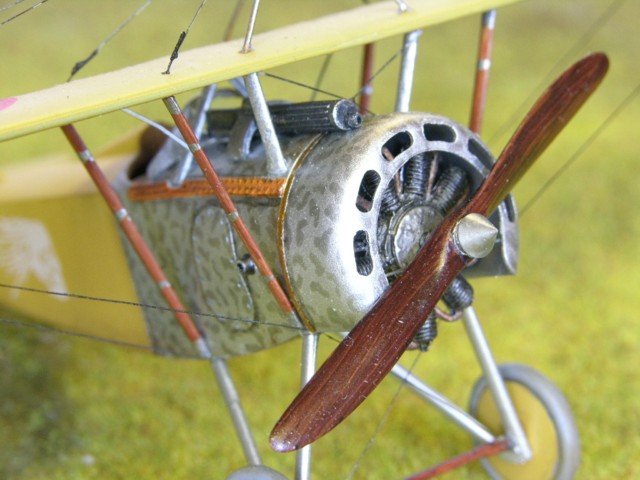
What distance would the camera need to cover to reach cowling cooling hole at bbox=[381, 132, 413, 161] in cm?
206

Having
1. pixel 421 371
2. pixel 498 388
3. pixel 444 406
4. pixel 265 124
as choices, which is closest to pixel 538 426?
pixel 498 388

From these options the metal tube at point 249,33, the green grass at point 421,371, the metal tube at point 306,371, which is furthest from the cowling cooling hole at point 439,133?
the green grass at point 421,371

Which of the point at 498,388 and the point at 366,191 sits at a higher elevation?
the point at 366,191

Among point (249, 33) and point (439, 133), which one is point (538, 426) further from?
point (249, 33)

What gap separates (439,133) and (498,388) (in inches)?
35.9

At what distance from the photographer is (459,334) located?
362 centimetres

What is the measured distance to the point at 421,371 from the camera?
11.1 ft

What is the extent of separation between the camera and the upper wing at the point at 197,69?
190 centimetres

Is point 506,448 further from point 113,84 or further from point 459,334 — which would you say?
point 113,84

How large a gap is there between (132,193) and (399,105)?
36.2 inches

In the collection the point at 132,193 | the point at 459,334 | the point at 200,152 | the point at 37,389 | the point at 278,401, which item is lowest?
the point at 459,334

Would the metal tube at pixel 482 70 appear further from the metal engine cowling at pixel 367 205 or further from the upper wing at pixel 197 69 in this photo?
the metal engine cowling at pixel 367 205

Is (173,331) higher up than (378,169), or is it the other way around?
(378,169)

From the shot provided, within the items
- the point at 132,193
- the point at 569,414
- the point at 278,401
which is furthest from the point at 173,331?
the point at 569,414
